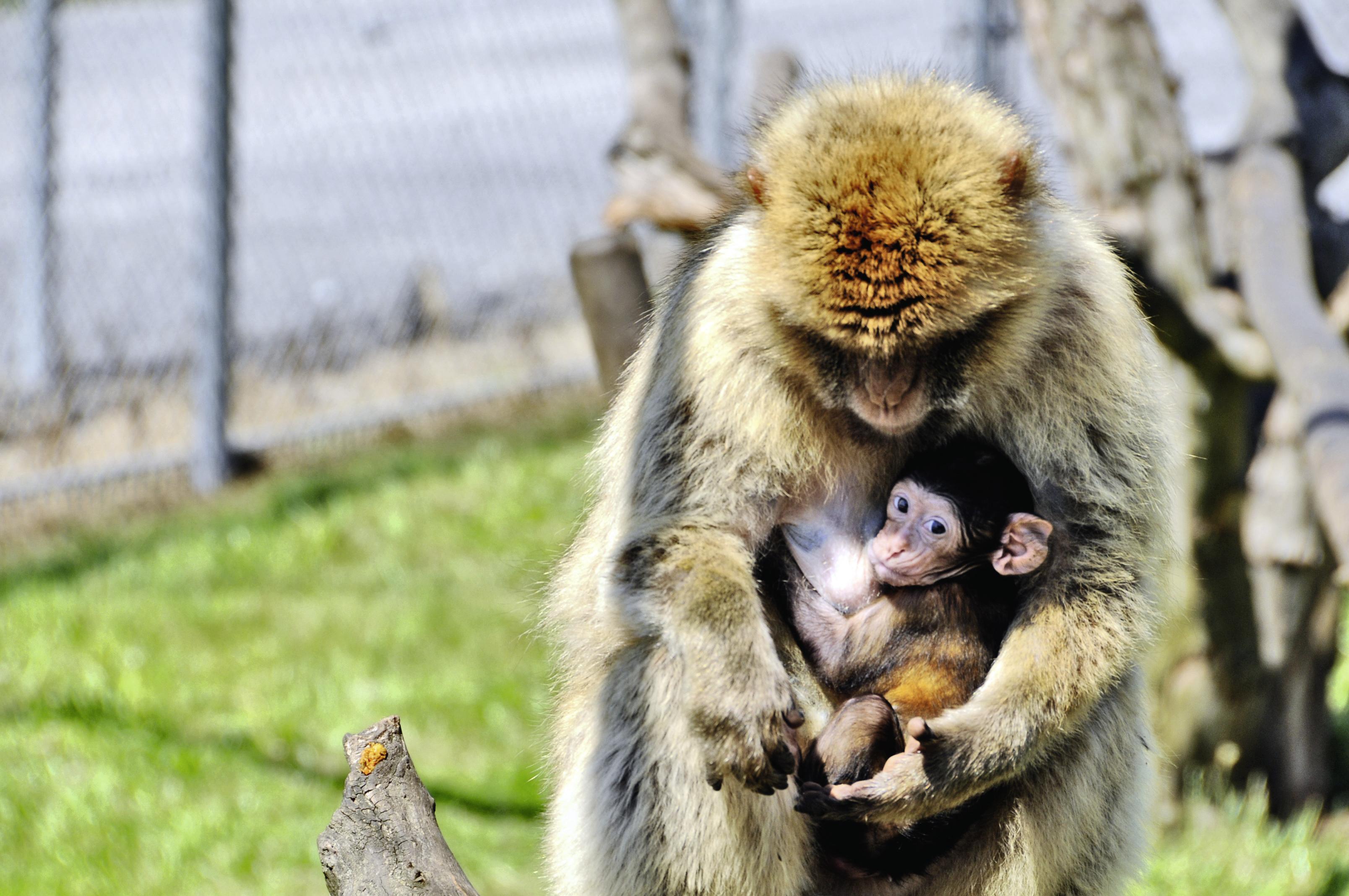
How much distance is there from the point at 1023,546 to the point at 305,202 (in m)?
6.39

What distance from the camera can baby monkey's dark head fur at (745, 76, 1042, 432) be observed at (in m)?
2.40

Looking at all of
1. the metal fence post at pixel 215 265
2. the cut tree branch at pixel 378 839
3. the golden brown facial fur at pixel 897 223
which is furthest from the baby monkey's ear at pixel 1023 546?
the metal fence post at pixel 215 265

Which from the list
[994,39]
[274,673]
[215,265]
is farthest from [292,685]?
[994,39]

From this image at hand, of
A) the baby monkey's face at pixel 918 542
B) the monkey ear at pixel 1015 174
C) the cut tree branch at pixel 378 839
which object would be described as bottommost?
the cut tree branch at pixel 378 839

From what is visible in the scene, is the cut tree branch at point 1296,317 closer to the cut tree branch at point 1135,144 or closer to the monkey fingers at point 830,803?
the cut tree branch at point 1135,144

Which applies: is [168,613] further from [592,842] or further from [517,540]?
[592,842]

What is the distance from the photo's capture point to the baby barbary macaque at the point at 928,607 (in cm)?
272

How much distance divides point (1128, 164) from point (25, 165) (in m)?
5.01

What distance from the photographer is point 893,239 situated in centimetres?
238

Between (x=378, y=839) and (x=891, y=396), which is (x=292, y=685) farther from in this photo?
(x=891, y=396)

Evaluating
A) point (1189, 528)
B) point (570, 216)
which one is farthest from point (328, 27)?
point (1189, 528)

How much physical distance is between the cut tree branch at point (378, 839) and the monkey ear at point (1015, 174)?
1463mm

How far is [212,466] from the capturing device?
6930 mm

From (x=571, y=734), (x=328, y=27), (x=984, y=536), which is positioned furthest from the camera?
(x=328, y=27)
